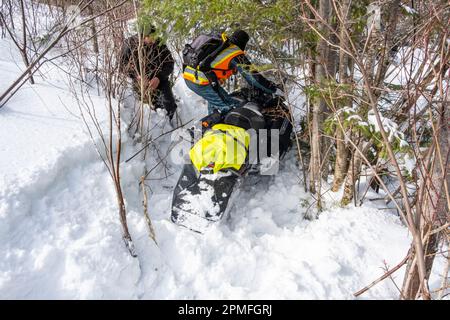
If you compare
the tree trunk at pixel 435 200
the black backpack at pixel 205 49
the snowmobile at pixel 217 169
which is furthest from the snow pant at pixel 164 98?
the tree trunk at pixel 435 200

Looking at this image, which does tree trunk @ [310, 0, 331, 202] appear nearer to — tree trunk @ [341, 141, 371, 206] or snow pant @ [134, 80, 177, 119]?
tree trunk @ [341, 141, 371, 206]

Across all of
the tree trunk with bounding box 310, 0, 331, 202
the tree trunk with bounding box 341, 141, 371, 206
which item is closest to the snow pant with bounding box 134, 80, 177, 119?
the tree trunk with bounding box 310, 0, 331, 202

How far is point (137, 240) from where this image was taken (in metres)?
2.76

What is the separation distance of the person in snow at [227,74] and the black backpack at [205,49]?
56mm

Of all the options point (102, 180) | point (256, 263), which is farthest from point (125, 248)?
point (256, 263)

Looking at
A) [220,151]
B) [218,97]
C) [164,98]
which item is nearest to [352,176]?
[220,151]

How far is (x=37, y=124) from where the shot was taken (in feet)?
10.9

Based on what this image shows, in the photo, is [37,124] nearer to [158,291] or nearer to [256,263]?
[158,291]

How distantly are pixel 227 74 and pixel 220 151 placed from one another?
1.74 meters

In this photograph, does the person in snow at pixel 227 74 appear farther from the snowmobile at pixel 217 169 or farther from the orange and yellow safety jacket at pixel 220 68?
the snowmobile at pixel 217 169

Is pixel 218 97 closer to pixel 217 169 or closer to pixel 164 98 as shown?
pixel 164 98

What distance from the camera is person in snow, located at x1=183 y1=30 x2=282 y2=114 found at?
13.6 ft

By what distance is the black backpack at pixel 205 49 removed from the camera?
4.13m

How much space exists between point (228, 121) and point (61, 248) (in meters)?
2.15
